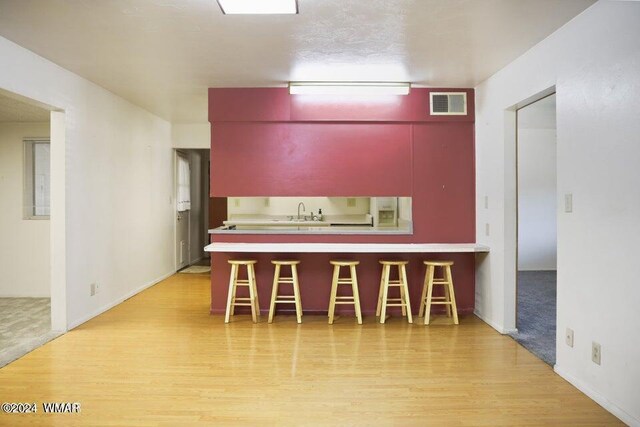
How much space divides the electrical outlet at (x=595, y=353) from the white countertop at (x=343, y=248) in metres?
1.74

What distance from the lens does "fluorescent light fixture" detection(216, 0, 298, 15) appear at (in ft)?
9.27

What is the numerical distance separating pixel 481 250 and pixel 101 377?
11.7 ft

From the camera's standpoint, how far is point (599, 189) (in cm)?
287

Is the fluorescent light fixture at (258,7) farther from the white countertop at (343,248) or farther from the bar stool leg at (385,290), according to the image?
the bar stool leg at (385,290)

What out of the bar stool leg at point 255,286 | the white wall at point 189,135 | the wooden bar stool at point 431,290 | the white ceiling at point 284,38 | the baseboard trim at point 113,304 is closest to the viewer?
the white ceiling at point 284,38

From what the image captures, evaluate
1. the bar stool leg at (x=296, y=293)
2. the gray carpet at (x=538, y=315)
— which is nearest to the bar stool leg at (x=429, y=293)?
the gray carpet at (x=538, y=315)

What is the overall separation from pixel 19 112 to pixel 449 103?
16.2 ft

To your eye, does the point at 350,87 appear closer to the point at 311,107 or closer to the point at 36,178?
the point at 311,107

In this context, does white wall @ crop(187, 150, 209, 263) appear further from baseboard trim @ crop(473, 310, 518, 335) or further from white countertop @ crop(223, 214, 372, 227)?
baseboard trim @ crop(473, 310, 518, 335)

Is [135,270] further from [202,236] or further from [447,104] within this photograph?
[447,104]

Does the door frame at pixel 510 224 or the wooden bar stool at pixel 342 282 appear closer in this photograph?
the door frame at pixel 510 224

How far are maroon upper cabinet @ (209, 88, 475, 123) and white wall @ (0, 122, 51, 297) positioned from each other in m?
2.74

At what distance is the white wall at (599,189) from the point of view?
8.53 ft

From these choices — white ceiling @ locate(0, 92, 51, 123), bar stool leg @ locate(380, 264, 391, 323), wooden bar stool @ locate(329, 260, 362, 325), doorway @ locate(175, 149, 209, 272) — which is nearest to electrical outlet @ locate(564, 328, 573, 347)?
bar stool leg @ locate(380, 264, 391, 323)
